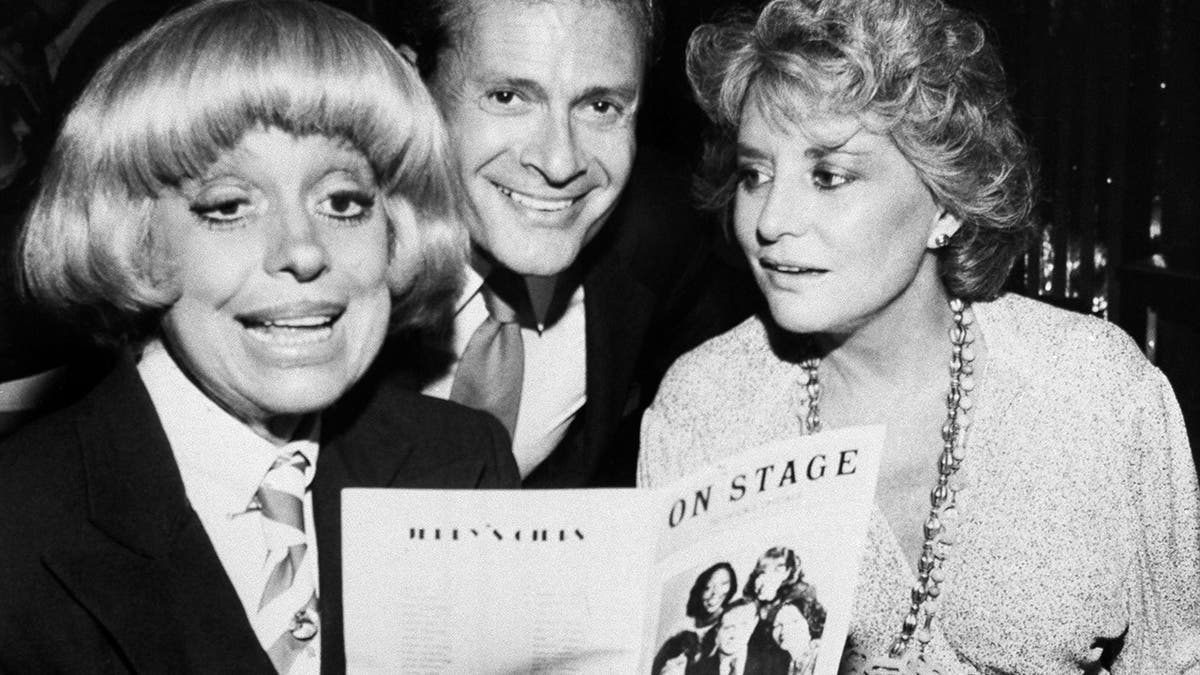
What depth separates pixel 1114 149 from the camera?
3406mm

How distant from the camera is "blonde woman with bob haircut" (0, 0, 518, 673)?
143 cm

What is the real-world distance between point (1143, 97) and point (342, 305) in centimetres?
257

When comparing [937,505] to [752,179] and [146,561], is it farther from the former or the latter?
[146,561]

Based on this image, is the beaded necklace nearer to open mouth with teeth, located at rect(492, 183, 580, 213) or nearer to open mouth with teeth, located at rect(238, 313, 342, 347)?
open mouth with teeth, located at rect(492, 183, 580, 213)

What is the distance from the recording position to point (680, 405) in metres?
2.17

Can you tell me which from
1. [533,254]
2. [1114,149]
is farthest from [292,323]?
[1114,149]

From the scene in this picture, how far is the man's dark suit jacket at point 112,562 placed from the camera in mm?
1381

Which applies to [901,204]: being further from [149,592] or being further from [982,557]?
[149,592]

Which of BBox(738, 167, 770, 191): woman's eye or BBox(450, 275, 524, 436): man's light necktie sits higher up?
BBox(738, 167, 770, 191): woman's eye

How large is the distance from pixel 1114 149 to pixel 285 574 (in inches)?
105

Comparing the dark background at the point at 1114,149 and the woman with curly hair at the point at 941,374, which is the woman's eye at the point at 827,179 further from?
the dark background at the point at 1114,149

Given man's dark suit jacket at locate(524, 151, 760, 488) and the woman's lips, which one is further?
man's dark suit jacket at locate(524, 151, 760, 488)

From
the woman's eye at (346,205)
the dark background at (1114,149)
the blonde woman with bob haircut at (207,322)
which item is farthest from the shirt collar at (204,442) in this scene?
the dark background at (1114,149)

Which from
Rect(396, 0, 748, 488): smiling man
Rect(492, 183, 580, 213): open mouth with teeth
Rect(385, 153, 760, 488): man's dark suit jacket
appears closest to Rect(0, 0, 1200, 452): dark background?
Rect(385, 153, 760, 488): man's dark suit jacket
